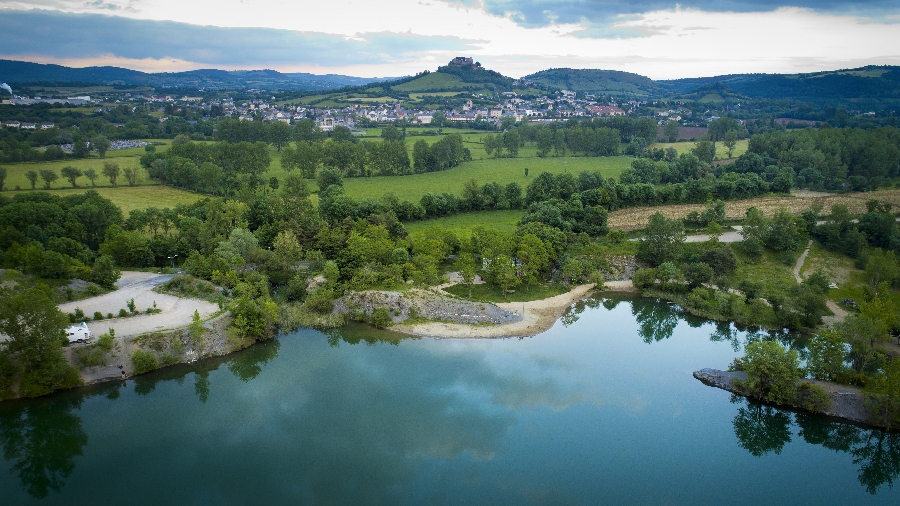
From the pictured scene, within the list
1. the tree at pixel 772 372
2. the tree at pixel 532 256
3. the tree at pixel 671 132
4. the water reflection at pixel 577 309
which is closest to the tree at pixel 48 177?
the tree at pixel 532 256

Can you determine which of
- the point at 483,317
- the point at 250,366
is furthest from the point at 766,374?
the point at 250,366

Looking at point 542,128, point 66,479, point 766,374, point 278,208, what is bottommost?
point 66,479

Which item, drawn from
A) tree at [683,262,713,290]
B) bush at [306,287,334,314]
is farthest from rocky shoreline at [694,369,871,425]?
bush at [306,287,334,314]

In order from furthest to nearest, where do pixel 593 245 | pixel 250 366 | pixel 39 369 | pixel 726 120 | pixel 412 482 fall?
1. pixel 726 120
2. pixel 593 245
3. pixel 250 366
4. pixel 39 369
5. pixel 412 482

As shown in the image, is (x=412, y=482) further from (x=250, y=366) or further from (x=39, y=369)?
(x=39, y=369)

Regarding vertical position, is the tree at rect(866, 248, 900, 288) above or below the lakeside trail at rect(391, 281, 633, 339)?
above

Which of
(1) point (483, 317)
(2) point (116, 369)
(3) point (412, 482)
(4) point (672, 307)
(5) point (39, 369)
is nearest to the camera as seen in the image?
(3) point (412, 482)

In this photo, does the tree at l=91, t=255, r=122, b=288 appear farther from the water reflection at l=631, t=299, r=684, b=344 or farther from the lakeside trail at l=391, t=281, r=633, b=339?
the water reflection at l=631, t=299, r=684, b=344
